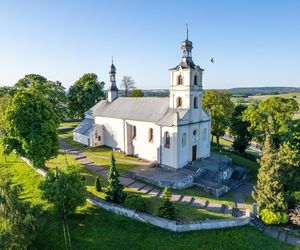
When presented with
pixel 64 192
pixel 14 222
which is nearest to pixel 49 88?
pixel 64 192

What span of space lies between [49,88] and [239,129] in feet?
125

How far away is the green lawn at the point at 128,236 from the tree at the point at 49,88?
3415 cm

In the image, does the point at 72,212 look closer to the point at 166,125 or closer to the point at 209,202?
the point at 209,202

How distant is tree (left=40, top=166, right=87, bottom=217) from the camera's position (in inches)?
866

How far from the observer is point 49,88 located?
177 feet

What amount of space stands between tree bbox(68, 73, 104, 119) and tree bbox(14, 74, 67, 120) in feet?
9.93

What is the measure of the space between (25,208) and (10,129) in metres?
12.8

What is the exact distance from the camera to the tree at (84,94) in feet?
199

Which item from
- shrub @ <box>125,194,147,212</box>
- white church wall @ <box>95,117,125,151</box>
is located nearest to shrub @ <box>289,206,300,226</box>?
shrub @ <box>125,194,147,212</box>

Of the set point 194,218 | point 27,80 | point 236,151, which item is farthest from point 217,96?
point 27,80

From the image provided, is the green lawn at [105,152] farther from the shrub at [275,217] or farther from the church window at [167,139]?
the shrub at [275,217]

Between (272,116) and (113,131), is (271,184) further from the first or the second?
(113,131)

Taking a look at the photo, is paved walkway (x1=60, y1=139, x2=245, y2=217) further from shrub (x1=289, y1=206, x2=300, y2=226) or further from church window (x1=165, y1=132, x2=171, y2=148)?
church window (x1=165, y1=132, x2=171, y2=148)

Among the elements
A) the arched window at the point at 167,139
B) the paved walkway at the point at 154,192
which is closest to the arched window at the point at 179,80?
the arched window at the point at 167,139
